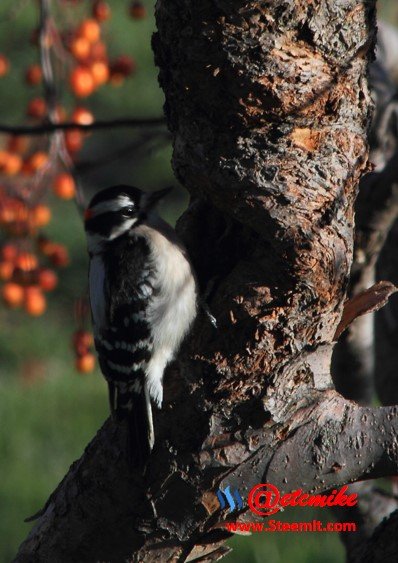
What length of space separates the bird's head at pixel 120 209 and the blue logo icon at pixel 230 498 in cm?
142

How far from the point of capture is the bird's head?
3855 millimetres

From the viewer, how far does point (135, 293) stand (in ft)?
12.1

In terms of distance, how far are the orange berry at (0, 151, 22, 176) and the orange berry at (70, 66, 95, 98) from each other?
468 mm

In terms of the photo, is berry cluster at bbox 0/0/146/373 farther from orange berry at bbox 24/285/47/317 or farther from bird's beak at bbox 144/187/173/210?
bird's beak at bbox 144/187/173/210

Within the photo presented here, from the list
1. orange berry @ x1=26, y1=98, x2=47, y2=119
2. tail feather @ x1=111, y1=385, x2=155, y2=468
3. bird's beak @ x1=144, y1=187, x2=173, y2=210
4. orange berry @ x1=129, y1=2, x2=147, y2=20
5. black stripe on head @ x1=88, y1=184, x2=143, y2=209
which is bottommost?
tail feather @ x1=111, y1=385, x2=155, y2=468

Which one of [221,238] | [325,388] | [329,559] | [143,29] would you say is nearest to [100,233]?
[221,238]

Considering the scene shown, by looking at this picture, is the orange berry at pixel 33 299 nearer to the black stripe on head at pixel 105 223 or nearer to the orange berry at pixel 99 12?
the black stripe on head at pixel 105 223

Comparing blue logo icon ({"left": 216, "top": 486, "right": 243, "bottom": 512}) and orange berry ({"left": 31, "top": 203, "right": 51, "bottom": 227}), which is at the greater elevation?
orange berry ({"left": 31, "top": 203, "right": 51, "bottom": 227})

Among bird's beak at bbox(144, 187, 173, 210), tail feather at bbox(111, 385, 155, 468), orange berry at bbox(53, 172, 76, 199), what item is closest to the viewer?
tail feather at bbox(111, 385, 155, 468)

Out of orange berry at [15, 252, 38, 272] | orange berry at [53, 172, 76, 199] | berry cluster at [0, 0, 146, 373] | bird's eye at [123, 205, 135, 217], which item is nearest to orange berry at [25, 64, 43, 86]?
berry cluster at [0, 0, 146, 373]

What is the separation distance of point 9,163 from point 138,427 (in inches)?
86.5

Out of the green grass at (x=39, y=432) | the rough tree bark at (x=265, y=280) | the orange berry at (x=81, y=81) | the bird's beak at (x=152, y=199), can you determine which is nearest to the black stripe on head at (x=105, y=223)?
the bird's beak at (x=152, y=199)

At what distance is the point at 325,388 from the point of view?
2.86m

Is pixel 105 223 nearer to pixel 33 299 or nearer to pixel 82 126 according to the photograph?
pixel 82 126
